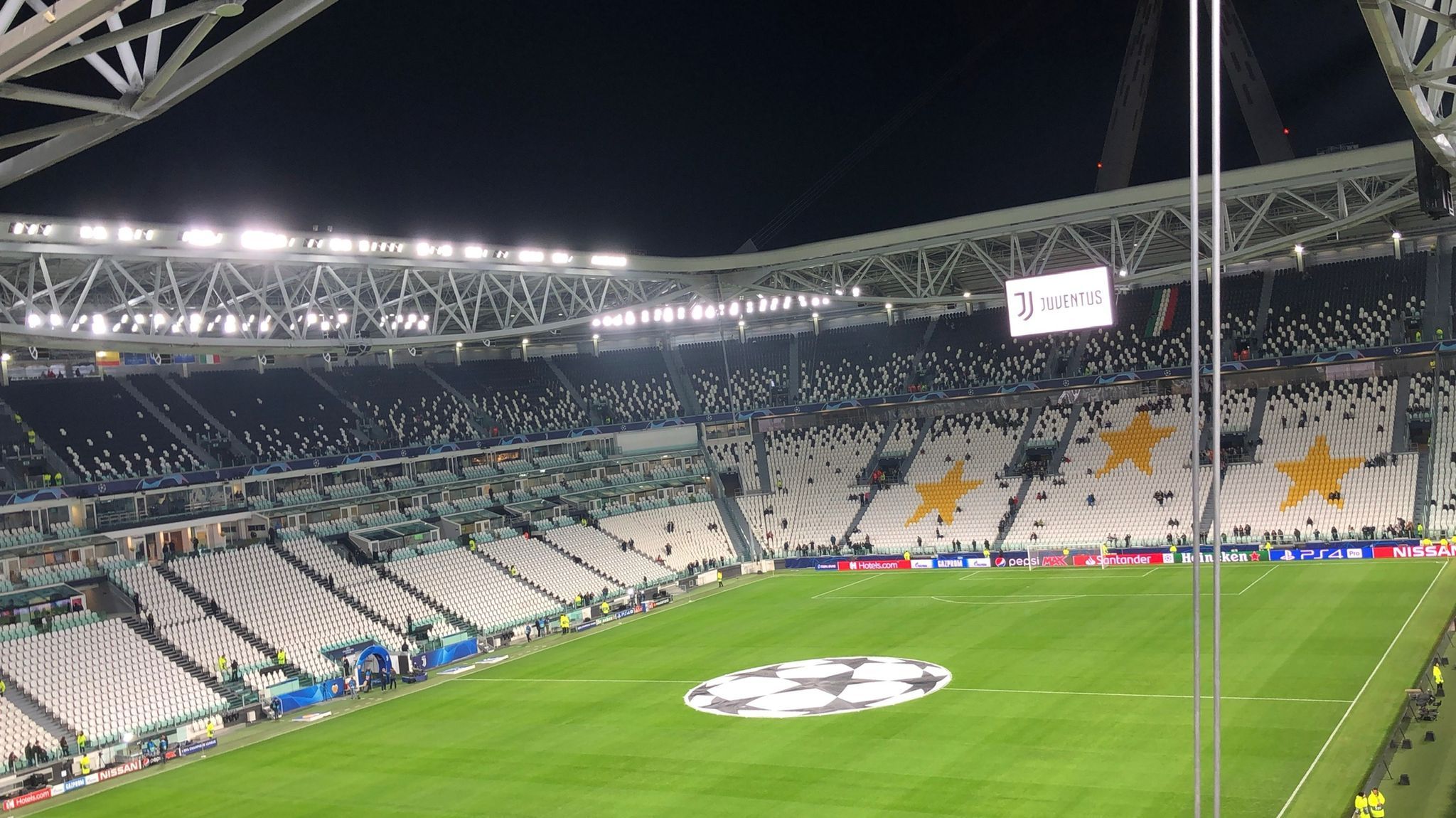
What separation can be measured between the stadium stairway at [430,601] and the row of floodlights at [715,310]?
14.6 meters

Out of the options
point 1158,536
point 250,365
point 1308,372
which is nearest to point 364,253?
point 250,365

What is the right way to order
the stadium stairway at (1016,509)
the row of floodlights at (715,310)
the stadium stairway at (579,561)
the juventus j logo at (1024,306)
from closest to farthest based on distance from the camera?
the juventus j logo at (1024,306) < the stadium stairway at (579,561) < the stadium stairway at (1016,509) < the row of floodlights at (715,310)

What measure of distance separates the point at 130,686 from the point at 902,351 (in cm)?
4581

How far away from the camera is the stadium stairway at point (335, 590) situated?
152 ft

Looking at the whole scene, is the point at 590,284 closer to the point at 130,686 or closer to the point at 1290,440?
the point at 130,686

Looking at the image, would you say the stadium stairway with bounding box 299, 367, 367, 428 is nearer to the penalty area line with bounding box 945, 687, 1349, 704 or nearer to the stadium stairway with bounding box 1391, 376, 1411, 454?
the penalty area line with bounding box 945, 687, 1349, 704

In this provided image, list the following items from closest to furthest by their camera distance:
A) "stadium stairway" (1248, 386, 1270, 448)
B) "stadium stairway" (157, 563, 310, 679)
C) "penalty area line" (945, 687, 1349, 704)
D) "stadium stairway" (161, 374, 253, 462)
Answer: "penalty area line" (945, 687, 1349, 704) < "stadium stairway" (157, 563, 310, 679) < "stadium stairway" (161, 374, 253, 462) < "stadium stairway" (1248, 386, 1270, 448)

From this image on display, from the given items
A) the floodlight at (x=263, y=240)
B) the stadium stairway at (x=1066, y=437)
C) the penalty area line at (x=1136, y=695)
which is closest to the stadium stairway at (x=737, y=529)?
the stadium stairway at (x=1066, y=437)

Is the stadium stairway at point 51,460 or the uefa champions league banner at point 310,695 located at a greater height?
the stadium stairway at point 51,460

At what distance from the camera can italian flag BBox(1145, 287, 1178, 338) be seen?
6300 cm

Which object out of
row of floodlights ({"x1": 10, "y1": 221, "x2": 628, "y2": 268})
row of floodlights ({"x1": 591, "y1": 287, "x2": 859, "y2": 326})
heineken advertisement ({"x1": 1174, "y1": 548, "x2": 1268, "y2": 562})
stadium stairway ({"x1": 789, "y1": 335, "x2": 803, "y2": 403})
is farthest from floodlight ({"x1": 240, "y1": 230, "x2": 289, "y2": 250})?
stadium stairway ({"x1": 789, "y1": 335, "x2": 803, "y2": 403})

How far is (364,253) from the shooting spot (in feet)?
140

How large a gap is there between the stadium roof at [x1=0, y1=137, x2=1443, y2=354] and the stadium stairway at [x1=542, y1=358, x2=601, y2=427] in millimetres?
7099

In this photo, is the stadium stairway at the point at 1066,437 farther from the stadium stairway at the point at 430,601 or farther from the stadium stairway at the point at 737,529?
the stadium stairway at the point at 430,601
